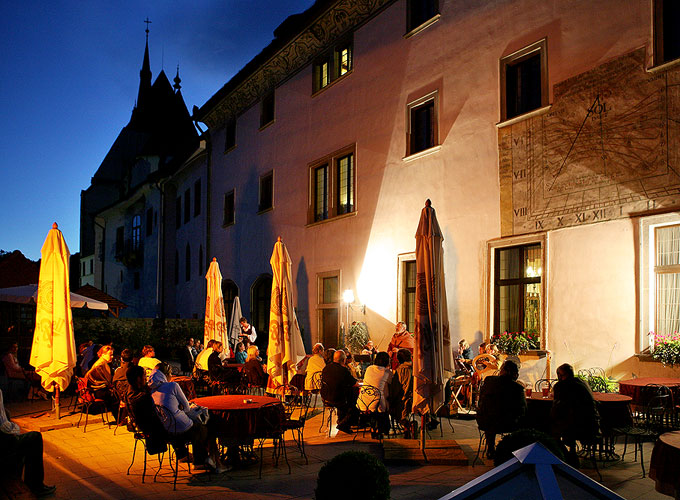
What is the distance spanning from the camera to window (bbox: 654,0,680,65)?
9641 millimetres

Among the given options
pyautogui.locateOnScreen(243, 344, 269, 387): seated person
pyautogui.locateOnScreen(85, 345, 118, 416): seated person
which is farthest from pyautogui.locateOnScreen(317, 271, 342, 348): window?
pyautogui.locateOnScreen(85, 345, 118, 416): seated person

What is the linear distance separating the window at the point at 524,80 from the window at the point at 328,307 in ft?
23.9

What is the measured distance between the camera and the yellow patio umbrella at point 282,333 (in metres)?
10.6

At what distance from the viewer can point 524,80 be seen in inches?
484

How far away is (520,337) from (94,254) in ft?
152

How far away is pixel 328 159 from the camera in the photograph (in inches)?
717

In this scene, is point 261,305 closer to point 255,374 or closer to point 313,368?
point 255,374

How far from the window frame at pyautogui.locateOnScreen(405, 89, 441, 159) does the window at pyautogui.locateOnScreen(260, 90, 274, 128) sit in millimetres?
8023

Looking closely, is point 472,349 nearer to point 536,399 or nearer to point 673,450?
point 536,399

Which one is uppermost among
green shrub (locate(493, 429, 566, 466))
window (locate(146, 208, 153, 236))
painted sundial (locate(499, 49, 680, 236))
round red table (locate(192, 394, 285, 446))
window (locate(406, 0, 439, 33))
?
window (locate(406, 0, 439, 33))

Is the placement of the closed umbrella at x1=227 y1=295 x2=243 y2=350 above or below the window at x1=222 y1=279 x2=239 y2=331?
below

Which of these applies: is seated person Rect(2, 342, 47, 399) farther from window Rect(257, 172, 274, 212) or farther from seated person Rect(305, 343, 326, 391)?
window Rect(257, 172, 274, 212)

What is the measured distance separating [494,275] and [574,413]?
20.0ft

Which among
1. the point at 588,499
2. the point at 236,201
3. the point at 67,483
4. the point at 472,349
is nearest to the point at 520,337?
the point at 472,349
